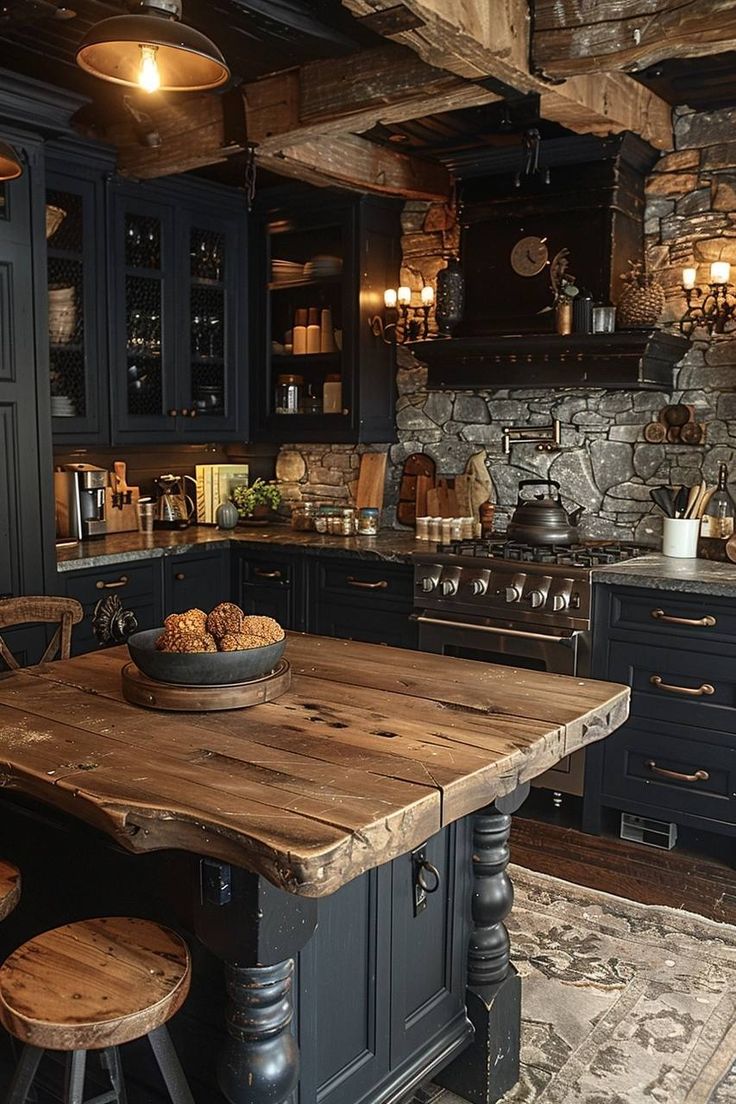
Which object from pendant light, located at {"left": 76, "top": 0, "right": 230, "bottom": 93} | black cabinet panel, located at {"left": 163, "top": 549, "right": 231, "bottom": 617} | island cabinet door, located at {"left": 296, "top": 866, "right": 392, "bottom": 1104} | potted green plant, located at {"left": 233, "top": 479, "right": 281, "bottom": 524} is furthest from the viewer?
potted green plant, located at {"left": 233, "top": 479, "right": 281, "bottom": 524}

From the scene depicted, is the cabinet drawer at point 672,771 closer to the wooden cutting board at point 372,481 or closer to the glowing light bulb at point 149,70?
the wooden cutting board at point 372,481

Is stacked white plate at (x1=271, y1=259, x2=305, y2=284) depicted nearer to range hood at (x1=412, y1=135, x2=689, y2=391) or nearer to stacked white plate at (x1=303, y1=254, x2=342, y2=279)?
stacked white plate at (x1=303, y1=254, x2=342, y2=279)

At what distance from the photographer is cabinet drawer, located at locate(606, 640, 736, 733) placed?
377 centimetres

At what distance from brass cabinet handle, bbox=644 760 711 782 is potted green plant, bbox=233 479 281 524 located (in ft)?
8.31

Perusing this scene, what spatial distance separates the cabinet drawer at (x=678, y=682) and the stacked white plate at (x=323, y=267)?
241cm

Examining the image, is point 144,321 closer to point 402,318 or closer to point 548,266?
point 402,318

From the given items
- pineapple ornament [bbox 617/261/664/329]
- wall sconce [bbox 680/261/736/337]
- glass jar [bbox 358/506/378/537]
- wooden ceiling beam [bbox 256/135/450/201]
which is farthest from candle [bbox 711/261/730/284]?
glass jar [bbox 358/506/378/537]

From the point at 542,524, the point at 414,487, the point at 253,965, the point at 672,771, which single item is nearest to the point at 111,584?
the point at 414,487

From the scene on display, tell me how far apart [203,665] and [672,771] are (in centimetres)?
234

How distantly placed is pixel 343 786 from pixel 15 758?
65cm

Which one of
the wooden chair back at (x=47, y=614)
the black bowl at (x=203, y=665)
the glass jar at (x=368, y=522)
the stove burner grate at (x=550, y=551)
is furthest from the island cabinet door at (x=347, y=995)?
the glass jar at (x=368, y=522)

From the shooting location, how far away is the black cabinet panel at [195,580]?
486 cm

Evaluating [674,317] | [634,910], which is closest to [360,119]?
[674,317]

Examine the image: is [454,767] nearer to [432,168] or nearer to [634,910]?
[634,910]
